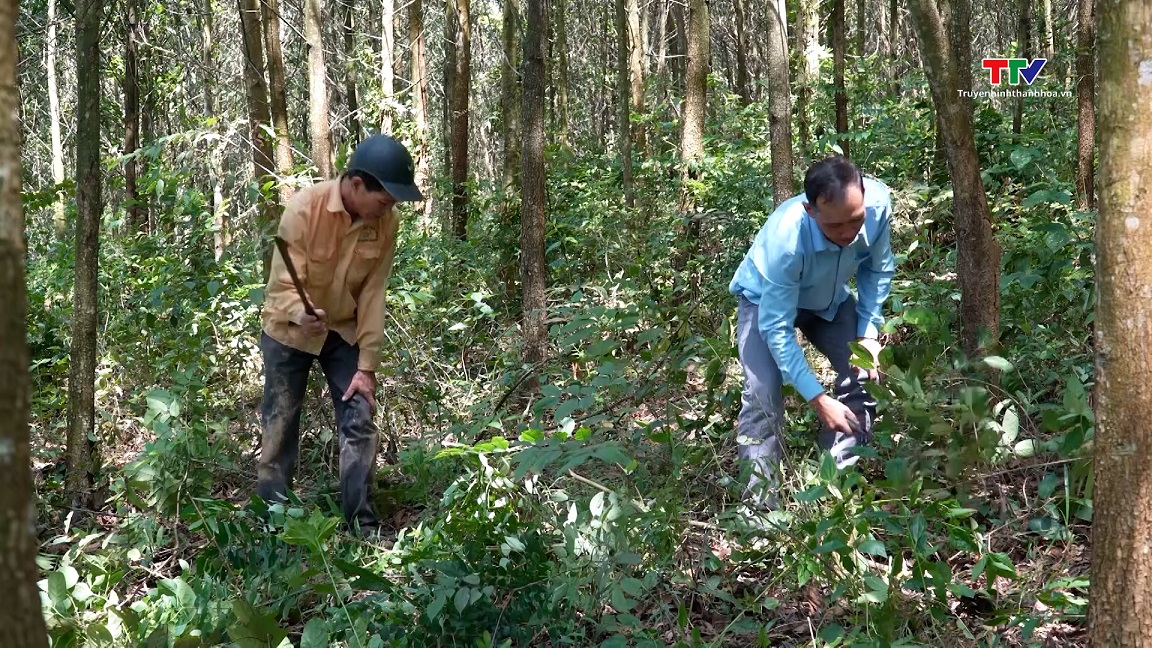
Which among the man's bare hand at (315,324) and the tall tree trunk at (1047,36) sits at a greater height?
the tall tree trunk at (1047,36)

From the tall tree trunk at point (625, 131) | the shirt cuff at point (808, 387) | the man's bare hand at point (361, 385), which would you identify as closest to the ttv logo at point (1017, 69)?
the tall tree trunk at point (625, 131)

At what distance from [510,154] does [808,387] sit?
23.9 ft

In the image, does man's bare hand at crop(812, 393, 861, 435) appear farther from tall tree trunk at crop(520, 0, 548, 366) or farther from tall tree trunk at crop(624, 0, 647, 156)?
tall tree trunk at crop(624, 0, 647, 156)

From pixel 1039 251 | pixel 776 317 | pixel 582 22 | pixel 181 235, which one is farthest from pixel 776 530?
pixel 582 22

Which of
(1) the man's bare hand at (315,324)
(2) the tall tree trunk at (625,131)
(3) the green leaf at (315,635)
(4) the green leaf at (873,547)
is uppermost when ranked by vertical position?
(2) the tall tree trunk at (625,131)

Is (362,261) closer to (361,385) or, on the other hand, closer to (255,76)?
(361,385)

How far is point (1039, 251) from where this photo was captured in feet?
18.4

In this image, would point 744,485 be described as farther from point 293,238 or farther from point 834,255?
point 293,238

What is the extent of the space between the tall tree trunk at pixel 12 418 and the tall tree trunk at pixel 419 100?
9.65 meters

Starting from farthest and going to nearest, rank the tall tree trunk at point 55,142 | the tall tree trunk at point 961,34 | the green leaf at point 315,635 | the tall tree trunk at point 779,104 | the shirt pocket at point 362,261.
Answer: the tall tree trunk at point 55,142
the tall tree trunk at point 779,104
the tall tree trunk at point 961,34
the shirt pocket at point 362,261
the green leaf at point 315,635

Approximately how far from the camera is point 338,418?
514cm

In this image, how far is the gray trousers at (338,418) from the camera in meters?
5.03

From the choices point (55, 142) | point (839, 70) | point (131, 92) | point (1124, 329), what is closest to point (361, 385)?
point (1124, 329)

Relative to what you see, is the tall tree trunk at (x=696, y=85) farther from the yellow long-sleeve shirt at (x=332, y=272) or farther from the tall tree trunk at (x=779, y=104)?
the yellow long-sleeve shirt at (x=332, y=272)
